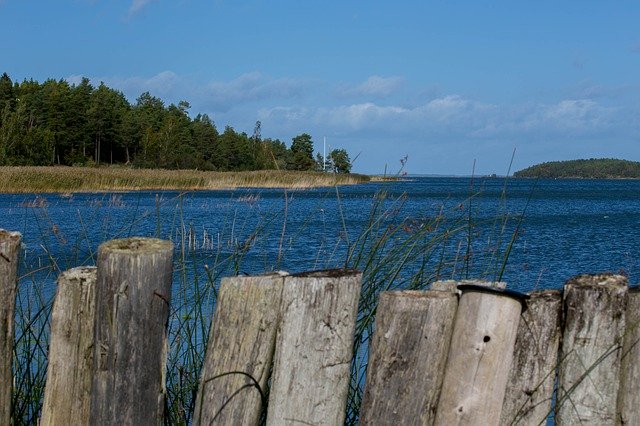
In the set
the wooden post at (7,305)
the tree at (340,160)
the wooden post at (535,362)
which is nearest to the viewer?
the wooden post at (535,362)

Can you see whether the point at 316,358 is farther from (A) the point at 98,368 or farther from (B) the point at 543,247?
(B) the point at 543,247

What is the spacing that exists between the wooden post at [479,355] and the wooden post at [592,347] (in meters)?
0.19

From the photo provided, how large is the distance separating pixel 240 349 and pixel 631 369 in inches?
45.6

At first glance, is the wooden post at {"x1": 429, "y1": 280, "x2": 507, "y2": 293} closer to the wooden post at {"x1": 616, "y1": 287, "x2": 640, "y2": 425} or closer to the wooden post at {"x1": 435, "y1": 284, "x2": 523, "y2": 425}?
the wooden post at {"x1": 435, "y1": 284, "x2": 523, "y2": 425}

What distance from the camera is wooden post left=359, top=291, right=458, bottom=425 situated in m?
2.44

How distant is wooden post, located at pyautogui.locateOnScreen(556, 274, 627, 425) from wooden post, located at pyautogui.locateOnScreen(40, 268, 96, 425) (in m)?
1.40

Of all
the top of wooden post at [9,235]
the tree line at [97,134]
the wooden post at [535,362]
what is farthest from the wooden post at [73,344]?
the tree line at [97,134]

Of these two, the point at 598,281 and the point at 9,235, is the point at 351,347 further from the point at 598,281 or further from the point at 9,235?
the point at 9,235

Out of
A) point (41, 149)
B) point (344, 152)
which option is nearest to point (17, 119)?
point (41, 149)

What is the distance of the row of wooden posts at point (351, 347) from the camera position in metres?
2.44

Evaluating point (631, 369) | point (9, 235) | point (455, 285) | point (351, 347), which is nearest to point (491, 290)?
point (455, 285)

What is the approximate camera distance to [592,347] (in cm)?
255

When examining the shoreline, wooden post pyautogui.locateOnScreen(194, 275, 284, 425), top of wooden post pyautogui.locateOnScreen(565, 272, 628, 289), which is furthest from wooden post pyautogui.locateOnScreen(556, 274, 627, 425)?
the shoreline

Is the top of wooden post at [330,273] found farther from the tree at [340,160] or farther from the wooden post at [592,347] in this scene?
the tree at [340,160]
